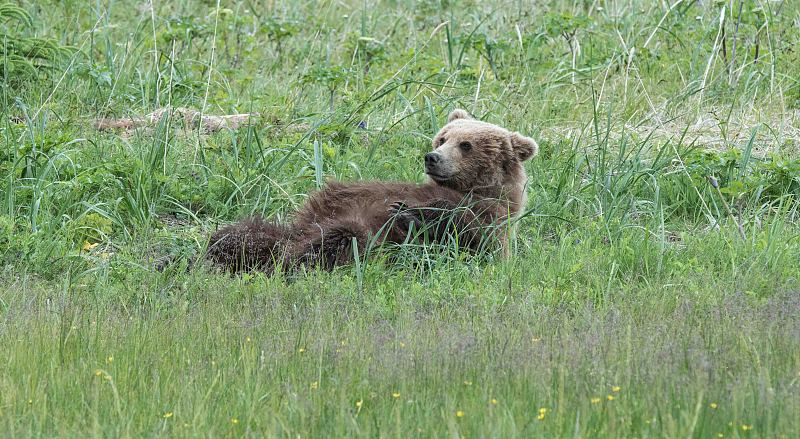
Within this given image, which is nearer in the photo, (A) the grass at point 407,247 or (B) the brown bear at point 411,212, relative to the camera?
(A) the grass at point 407,247

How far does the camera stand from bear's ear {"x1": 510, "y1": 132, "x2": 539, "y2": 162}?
6.66m

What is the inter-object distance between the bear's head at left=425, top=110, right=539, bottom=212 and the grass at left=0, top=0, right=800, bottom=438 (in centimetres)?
31

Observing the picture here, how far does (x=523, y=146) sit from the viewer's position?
21.9 ft

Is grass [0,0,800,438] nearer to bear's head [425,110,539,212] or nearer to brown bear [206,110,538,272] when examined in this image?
brown bear [206,110,538,272]

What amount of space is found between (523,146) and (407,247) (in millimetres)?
1097

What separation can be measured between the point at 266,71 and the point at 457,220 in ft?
16.2

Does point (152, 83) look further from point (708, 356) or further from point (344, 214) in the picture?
point (708, 356)

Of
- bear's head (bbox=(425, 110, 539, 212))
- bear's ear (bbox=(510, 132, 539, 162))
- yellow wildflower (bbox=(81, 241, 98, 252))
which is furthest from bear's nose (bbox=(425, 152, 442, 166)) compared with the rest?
yellow wildflower (bbox=(81, 241, 98, 252))

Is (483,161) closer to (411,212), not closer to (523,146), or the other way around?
(523,146)

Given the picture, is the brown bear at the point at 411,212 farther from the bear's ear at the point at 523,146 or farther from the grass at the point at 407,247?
the grass at the point at 407,247

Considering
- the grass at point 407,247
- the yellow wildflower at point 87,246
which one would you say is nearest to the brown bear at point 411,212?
the grass at point 407,247

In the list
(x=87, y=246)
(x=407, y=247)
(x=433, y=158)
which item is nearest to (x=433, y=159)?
(x=433, y=158)

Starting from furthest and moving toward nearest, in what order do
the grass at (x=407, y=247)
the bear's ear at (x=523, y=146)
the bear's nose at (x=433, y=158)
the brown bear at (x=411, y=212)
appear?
the bear's ear at (x=523, y=146) < the bear's nose at (x=433, y=158) < the brown bear at (x=411, y=212) < the grass at (x=407, y=247)

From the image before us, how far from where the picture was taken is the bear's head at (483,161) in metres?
6.54
